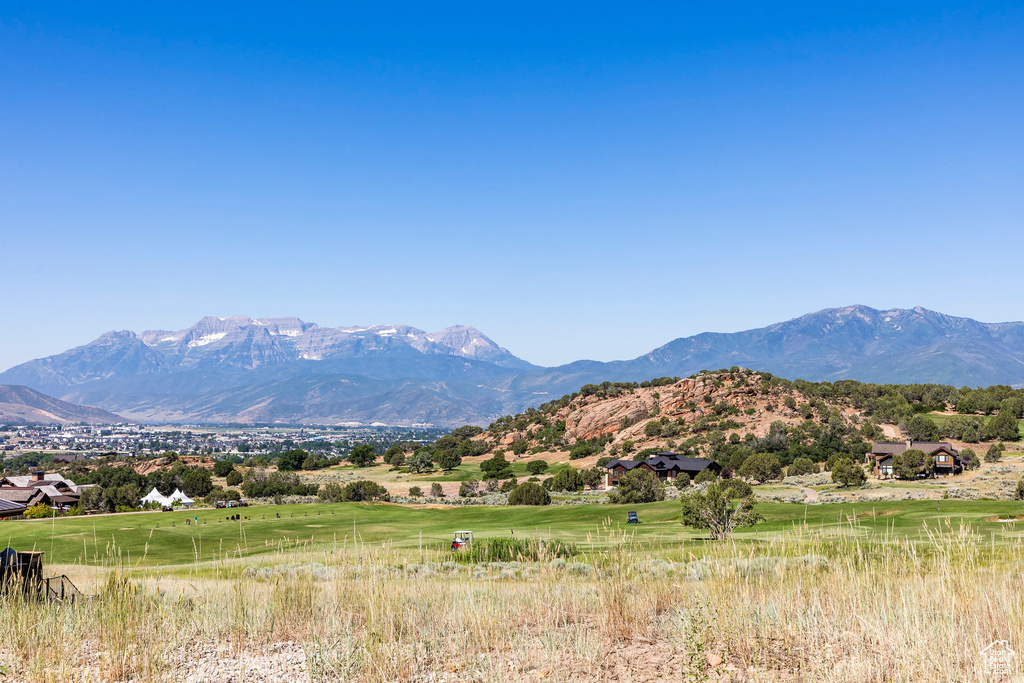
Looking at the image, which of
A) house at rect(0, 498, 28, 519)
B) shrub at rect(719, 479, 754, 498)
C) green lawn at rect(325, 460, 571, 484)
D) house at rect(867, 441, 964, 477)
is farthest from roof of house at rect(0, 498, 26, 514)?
house at rect(867, 441, 964, 477)

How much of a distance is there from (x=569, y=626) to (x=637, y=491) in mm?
50960

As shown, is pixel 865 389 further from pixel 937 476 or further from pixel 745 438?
pixel 937 476

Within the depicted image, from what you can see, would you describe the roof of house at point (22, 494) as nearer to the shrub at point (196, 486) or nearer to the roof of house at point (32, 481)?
the roof of house at point (32, 481)

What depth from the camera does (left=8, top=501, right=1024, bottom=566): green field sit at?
30.0 meters

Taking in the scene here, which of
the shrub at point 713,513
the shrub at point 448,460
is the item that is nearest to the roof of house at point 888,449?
the shrub at point 713,513

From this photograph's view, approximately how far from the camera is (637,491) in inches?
2307

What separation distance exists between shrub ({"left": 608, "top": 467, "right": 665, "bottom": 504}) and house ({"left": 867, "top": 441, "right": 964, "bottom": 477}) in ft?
83.9

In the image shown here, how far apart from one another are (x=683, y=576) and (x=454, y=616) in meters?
5.33

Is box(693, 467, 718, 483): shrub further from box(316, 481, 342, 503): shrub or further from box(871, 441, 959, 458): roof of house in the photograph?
box(316, 481, 342, 503): shrub

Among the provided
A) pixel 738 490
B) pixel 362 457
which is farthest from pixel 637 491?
pixel 362 457

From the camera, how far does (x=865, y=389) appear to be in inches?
4348

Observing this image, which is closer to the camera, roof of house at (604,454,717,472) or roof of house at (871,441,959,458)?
roof of house at (871,441,959,458)

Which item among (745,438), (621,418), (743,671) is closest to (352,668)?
(743,671)

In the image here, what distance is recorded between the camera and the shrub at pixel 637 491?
184 feet
